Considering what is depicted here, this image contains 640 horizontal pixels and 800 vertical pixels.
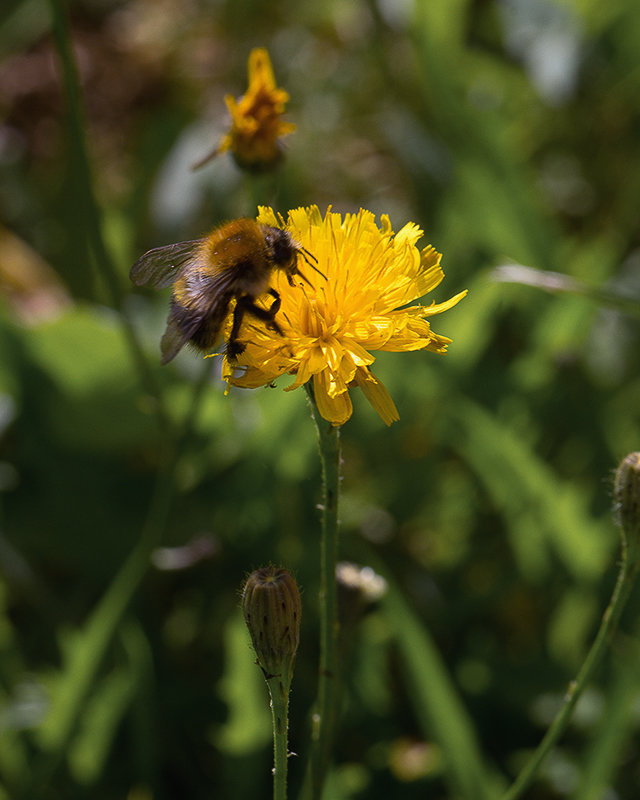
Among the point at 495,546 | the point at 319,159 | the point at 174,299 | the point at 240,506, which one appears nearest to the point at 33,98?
the point at 319,159

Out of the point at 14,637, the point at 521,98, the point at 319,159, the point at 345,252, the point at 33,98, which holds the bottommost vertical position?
the point at 14,637

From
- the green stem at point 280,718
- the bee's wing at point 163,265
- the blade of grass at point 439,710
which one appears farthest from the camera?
the blade of grass at point 439,710

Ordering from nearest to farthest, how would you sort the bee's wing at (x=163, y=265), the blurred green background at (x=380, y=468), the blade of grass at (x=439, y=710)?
the bee's wing at (x=163, y=265) < the blade of grass at (x=439, y=710) < the blurred green background at (x=380, y=468)

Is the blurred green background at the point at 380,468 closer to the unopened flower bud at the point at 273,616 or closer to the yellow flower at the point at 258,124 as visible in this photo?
the yellow flower at the point at 258,124

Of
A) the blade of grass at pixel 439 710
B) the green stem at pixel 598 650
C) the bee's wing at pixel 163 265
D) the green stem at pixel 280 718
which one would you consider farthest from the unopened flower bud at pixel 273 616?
the blade of grass at pixel 439 710

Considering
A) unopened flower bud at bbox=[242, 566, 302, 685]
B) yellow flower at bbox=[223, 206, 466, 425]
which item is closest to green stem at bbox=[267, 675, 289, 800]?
unopened flower bud at bbox=[242, 566, 302, 685]

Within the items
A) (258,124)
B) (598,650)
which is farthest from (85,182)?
(598,650)

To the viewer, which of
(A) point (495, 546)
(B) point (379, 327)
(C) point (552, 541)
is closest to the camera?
(B) point (379, 327)

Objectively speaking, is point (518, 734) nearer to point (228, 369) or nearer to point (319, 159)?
point (228, 369)
